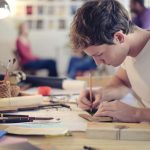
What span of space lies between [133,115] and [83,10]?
42 cm

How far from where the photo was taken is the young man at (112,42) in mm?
1463

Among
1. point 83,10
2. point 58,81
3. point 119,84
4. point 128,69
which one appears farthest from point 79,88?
point 83,10

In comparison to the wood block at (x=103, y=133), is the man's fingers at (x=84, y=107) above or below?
above

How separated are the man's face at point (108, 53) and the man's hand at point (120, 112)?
0.61 feet

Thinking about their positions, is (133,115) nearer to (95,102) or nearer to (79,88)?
(95,102)

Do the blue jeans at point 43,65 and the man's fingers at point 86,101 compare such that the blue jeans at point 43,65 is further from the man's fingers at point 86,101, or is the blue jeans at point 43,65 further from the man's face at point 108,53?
the man's face at point 108,53

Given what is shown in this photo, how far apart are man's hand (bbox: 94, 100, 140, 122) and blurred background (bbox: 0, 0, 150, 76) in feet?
17.2

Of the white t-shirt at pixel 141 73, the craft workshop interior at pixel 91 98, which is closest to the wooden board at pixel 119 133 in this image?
the craft workshop interior at pixel 91 98

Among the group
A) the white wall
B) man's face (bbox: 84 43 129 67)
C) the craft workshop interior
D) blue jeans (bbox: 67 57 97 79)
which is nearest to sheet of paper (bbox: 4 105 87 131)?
the craft workshop interior

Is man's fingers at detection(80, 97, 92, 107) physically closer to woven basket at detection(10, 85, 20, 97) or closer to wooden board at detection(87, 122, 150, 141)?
woven basket at detection(10, 85, 20, 97)

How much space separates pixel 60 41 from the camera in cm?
675

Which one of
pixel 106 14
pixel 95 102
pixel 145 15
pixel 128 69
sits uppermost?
pixel 145 15

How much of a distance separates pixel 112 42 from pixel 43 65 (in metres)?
5.10

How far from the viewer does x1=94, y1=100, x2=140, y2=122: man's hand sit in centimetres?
144
